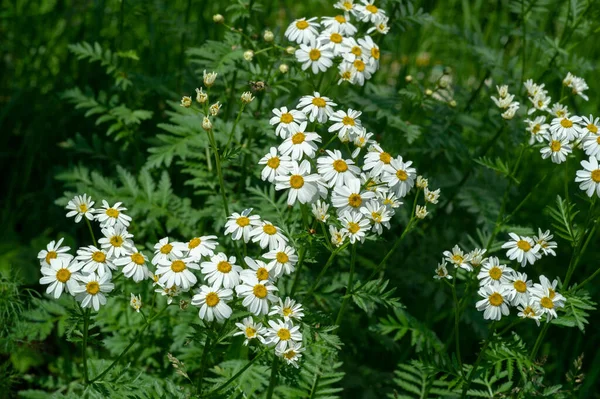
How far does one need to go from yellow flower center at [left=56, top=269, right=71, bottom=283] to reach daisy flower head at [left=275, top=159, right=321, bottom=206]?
2.11ft

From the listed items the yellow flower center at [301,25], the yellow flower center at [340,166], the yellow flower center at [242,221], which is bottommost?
the yellow flower center at [242,221]

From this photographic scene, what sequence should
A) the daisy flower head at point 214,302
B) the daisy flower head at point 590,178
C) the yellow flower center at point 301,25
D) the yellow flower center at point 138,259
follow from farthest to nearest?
the yellow flower center at point 301,25 < the daisy flower head at point 590,178 < the yellow flower center at point 138,259 < the daisy flower head at point 214,302

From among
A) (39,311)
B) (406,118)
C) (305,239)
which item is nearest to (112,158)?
(39,311)

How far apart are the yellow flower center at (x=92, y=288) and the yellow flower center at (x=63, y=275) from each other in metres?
0.06

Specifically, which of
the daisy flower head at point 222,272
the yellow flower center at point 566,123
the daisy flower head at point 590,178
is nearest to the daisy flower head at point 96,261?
the daisy flower head at point 222,272

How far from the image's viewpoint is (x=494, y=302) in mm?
2283

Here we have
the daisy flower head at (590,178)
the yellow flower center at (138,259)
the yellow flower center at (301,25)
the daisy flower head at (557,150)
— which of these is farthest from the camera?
the yellow flower center at (301,25)

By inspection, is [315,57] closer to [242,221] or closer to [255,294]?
[242,221]

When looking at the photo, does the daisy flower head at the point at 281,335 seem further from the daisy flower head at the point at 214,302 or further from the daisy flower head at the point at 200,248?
the daisy flower head at the point at 200,248

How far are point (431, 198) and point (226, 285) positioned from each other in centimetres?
71

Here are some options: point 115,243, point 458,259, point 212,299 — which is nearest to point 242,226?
point 212,299

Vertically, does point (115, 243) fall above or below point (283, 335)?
above

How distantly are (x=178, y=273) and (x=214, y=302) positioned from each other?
14 cm

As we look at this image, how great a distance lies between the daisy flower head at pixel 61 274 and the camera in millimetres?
2090
